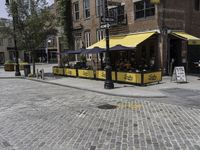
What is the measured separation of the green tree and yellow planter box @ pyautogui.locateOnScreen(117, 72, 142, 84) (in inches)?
403

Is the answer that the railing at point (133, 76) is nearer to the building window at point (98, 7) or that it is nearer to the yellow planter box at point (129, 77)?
the yellow planter box at point (129, 77)

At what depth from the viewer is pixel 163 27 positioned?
19.7 metres

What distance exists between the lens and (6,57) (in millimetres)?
61375

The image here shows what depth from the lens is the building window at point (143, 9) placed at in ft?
66.6

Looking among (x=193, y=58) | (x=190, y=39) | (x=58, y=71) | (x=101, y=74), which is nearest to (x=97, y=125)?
(x=101, y=74)

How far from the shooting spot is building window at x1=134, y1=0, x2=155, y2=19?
66.6 feet

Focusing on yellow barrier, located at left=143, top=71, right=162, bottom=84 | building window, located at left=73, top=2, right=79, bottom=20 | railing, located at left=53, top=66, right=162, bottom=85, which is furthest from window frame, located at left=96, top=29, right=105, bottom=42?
yellow barrier, located at left=143, top=71, right=162, bottom=84

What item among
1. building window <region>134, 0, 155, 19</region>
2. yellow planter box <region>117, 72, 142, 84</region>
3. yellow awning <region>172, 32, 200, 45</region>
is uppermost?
building window <region>134, 0, 155, 19</region>

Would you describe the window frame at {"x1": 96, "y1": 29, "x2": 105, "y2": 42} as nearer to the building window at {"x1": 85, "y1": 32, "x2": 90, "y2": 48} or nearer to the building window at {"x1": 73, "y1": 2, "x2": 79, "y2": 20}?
→ the building window at {"x1": 85, "y1": 32, "x2": 90, "y2": 48}

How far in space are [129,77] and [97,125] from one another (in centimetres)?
878

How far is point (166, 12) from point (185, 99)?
9.68 m

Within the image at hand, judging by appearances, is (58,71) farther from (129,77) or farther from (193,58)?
(193,58)

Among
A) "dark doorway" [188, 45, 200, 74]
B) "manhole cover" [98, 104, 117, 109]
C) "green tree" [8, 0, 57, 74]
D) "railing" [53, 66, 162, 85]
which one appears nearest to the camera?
"manhole cover" [98, 104, 117, 109]

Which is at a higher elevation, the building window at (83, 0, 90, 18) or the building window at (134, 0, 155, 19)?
the building window at (83, 0, 90, 18)
